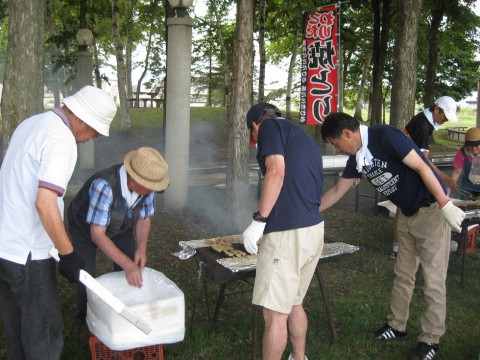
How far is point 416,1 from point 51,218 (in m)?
7.60

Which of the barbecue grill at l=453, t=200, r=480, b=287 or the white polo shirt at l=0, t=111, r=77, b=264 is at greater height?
the white polo shirt at l=0, t=111, r=77, b=264

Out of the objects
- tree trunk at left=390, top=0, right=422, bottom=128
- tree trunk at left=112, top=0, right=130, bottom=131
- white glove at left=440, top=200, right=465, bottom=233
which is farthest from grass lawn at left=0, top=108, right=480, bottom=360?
tree trunk at left=112, top=0, right=130, bottom=131

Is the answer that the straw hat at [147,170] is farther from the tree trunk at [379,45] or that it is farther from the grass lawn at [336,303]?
the tree trunk at [379,45]

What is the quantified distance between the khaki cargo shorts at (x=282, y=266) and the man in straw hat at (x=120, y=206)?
31.0 inches

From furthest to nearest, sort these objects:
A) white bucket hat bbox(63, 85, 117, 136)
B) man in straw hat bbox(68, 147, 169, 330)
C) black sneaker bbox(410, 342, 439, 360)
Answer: black sneaker bbox(410, 342, 439, 360) < man in straw hat bbox(68, 147, 169, 330) < white bucket hat bbox(63, 85, 117, 136)

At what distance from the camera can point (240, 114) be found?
20.9ft

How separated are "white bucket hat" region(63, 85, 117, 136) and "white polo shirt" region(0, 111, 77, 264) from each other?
121 mm

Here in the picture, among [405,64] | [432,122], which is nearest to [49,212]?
[432,122]

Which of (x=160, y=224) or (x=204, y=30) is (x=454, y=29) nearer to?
(x=204, y=30)

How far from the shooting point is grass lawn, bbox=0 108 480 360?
366 cm

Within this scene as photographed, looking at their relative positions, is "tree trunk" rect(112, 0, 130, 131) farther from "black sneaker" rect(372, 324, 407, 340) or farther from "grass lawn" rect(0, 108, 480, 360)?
"black sneaker" rect(372, 324, 407, 340)

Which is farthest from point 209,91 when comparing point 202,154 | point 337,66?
point 337,66

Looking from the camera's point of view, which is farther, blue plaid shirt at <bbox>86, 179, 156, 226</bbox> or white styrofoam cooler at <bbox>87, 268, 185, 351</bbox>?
blue plaid shirt at <bbox>86, 179, 156, 226</bbox>

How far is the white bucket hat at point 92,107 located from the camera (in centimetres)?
250
